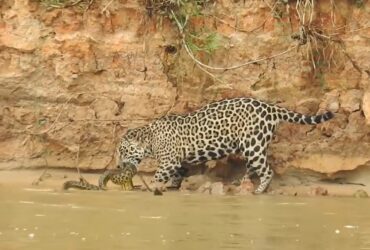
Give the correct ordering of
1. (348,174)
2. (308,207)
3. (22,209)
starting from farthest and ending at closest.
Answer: (348,174) < (308,207) < (22,209)

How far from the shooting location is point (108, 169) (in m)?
10.6

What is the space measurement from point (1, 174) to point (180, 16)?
2.51 metres

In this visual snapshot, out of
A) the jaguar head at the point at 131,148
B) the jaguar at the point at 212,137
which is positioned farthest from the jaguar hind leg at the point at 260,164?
the jaguar head at the point at 131,148

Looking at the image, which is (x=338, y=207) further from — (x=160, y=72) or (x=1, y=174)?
(x=1, y=174)

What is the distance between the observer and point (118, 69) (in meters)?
10.8

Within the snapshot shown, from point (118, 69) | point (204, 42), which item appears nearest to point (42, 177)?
point (118, 69)

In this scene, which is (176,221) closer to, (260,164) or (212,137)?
(260,164)

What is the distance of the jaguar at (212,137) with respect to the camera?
10.1 metres

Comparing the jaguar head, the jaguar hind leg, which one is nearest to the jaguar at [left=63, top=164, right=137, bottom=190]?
the jaguar head

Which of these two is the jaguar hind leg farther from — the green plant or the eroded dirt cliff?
the green plant

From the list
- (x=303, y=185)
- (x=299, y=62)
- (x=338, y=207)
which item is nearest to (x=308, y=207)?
(x=338, y=207)

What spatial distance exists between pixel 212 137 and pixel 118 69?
4.37 ft

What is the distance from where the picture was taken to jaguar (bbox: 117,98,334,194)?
33.0ft

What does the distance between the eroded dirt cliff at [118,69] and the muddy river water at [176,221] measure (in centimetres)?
177
